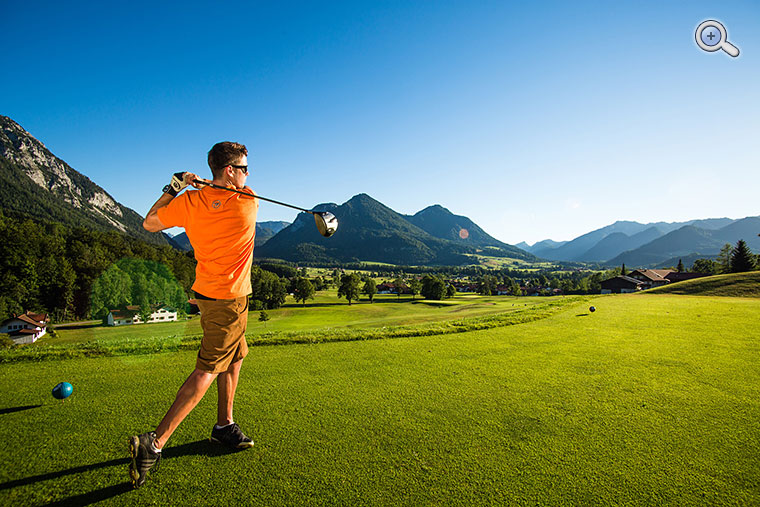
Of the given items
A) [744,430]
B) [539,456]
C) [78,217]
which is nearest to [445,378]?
[539,456]

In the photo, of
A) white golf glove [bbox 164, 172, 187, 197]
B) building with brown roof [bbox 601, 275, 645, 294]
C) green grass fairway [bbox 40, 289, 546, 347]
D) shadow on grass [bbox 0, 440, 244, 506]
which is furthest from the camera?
building with brown roof [bbox 601, 275, 645, 294]

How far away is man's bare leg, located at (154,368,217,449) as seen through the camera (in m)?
2.43

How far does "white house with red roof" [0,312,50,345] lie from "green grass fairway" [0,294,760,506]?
33042mm

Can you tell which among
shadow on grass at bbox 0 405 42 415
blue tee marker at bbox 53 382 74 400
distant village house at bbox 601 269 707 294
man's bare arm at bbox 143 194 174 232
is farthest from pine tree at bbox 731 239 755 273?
shadow on grass at bbox 0 405 42 415

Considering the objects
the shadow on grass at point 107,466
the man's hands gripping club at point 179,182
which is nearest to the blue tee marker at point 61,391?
the shadow on grass at point 107,466

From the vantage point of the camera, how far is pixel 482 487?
2096mm

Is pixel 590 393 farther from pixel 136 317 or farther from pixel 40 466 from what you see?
pixel 136 317

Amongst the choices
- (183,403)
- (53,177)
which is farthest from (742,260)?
(53,177)

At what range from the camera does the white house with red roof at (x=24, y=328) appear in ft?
87.0

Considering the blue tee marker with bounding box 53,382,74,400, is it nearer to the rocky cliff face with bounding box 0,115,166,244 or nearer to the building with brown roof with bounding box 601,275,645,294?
the building with brown roof with bounding box 601,275,645,294

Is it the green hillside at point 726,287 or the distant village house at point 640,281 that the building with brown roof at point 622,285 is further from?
the green hillside at point 726,287

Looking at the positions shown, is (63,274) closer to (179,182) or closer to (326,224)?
(179,182)

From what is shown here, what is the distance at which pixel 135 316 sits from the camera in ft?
106

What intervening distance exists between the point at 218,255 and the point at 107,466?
1.69 metres
